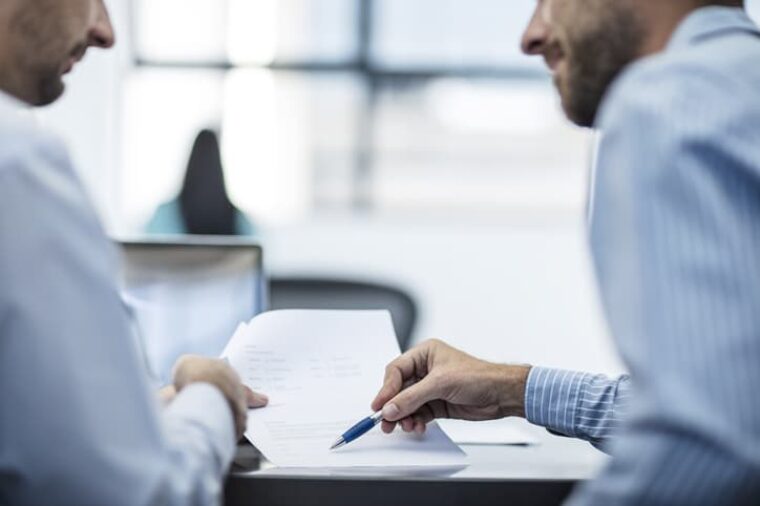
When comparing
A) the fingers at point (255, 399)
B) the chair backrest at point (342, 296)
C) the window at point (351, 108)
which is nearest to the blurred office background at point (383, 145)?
the window at point (351, 108)

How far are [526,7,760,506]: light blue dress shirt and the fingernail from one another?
0.40 metres

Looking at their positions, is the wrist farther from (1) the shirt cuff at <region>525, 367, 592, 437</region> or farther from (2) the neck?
(2) the neck

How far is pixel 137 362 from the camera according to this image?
2.58 ft

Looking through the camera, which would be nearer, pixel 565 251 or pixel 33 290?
pixel 33 290

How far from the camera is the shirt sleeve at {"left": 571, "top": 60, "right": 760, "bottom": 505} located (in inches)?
26.8

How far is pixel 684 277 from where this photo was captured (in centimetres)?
71

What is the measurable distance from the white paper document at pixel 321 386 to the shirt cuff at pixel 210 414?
0.15 m

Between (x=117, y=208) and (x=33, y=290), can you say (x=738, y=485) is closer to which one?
(x=33, y=290)

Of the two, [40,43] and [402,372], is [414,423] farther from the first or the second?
[40,43]

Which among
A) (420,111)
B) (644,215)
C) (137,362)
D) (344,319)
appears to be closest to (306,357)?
(344,319)

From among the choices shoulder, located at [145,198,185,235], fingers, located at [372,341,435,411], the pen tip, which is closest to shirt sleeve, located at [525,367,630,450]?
fingers, located at [372,341,435,411]

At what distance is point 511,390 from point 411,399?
0.53 ft

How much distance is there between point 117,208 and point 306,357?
3159 mm

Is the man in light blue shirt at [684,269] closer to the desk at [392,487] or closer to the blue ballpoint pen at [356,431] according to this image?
the desk at [392,487]
